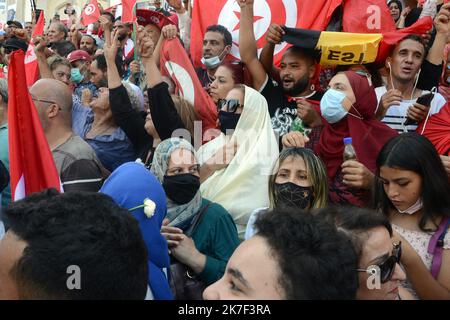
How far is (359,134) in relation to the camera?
347 centimetres

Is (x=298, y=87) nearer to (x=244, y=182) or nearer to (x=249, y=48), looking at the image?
(x=249, y=48)

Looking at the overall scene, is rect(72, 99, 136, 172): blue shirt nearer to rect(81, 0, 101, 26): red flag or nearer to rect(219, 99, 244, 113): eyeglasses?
rect(219, 99, 244, 113): eyeglasses

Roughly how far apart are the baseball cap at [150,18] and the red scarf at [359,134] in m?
2.20

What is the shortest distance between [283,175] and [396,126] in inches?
46.1

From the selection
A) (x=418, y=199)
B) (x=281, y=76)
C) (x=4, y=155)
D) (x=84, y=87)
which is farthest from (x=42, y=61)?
(x=418, y=199)

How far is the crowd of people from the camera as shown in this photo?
157 cm

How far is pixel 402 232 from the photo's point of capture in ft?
9.10

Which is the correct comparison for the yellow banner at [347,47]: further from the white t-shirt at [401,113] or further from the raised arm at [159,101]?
the raised arm at [159,101]

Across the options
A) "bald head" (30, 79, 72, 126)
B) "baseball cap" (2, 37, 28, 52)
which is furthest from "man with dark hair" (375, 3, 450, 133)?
"baseball cap" (2, 37, 28, 52)

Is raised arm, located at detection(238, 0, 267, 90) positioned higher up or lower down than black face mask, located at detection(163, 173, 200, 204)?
higher up

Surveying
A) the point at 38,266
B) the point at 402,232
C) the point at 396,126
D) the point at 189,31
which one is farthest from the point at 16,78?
the point at 189,31

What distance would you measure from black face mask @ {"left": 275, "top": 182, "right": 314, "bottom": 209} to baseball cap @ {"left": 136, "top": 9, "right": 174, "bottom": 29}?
106 inches

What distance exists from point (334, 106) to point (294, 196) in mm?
776

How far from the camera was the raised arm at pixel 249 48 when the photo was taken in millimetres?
4375
